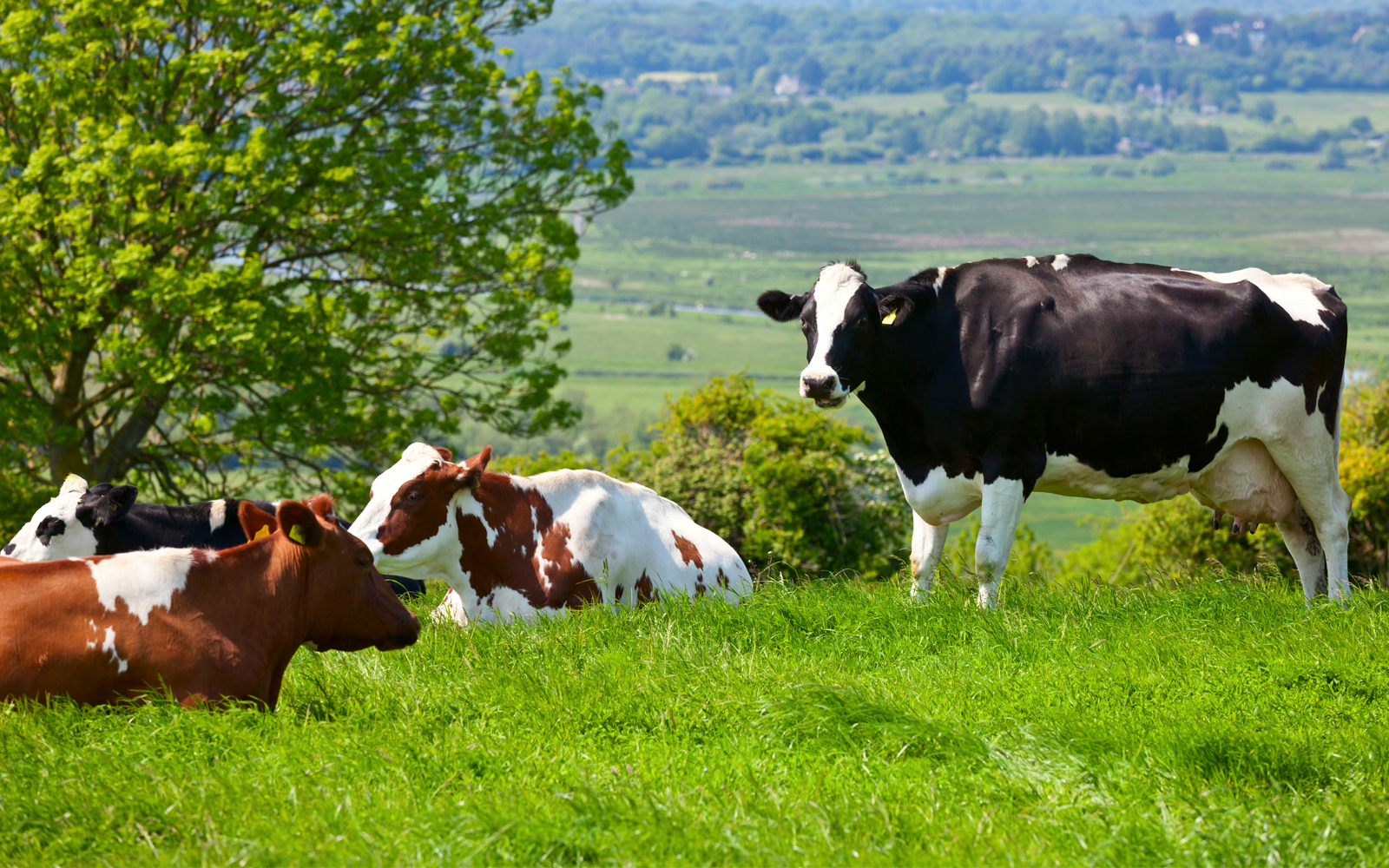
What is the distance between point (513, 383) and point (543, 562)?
44.8ft

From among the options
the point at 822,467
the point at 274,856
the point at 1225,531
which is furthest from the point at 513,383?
the point at 274,856

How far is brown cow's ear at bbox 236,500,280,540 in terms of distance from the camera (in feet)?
18.2

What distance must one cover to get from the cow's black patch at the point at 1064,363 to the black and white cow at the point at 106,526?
390 centimetres

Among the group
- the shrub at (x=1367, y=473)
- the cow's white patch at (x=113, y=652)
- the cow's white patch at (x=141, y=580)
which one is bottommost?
the shrub at (x=1367, y=473)

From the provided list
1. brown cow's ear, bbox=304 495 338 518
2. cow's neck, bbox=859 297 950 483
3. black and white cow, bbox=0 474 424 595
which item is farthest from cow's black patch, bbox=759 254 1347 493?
black and white cow, bbox=0 474 424 595

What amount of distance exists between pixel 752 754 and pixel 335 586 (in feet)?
6.24

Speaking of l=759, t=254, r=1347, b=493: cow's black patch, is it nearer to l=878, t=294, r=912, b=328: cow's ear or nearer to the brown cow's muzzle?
l=878, t=294, r=912, b=328: cow's ear

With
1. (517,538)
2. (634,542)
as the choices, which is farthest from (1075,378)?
(517,538)

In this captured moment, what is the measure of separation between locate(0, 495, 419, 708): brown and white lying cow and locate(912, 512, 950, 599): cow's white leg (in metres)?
3.54

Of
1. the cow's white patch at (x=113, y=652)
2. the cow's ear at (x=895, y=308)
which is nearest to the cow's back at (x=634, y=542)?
the cow's ear at (x=895, y=308)

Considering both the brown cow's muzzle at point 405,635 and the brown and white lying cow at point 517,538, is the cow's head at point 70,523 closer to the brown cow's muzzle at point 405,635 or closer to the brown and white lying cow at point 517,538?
the brown and white lying cow at point 517,538

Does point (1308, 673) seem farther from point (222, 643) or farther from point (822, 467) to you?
point (822, 467)

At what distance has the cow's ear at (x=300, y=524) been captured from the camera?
205 inches

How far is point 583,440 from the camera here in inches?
4183
